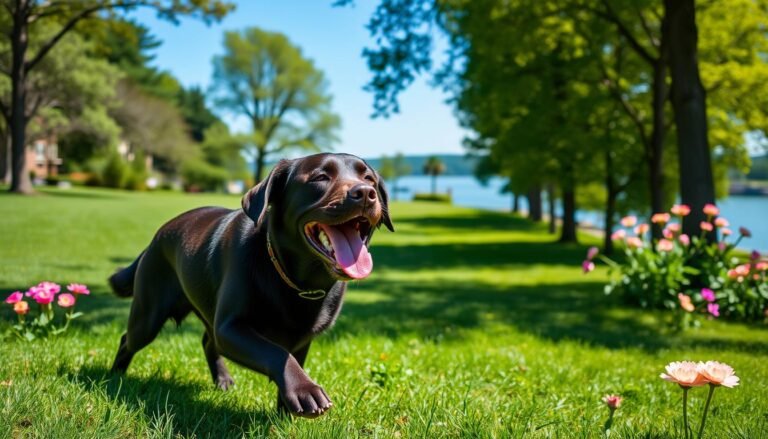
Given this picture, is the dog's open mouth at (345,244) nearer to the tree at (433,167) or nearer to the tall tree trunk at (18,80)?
the tall tree trunk at (18,80)

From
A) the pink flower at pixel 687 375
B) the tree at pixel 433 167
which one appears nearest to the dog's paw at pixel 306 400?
the pink flower at pixel 687 375

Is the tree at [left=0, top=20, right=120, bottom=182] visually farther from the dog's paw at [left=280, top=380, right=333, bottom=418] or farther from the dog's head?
the dog's paw at [left=280, top=380, right=333, bottom=418]

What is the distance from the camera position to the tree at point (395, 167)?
113125mm

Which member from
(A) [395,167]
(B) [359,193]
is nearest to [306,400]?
(B) [359,193]

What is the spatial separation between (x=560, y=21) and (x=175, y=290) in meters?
15.2

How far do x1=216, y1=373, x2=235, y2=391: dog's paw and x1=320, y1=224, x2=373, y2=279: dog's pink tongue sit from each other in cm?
178

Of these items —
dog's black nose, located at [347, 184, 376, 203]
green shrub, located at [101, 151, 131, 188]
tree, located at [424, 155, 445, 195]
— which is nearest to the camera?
dog's black nose, located at [347, 184, 376, 203]

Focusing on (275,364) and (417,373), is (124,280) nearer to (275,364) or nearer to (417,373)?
(275,364)

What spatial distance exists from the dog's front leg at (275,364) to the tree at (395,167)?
107864 millimetres

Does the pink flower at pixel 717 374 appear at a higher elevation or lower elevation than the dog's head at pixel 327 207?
lower

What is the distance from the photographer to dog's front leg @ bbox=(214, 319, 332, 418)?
2.51 metres

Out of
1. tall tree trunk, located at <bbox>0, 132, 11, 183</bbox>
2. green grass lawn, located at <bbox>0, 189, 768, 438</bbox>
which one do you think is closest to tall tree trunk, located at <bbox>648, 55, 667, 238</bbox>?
green grass lawn, located at <bbox>0, 189, 768, 438</bbox>

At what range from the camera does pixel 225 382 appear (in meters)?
4.15

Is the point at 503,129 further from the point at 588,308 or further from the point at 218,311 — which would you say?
the point at 218,311
